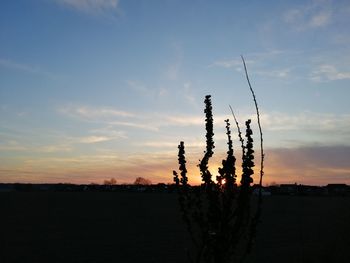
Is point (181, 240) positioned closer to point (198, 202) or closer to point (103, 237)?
point (103, 237)

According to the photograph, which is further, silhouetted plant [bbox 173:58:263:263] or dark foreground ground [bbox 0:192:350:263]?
dark foreground ground [bbox 0:192:350:263]

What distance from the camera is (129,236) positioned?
31.3 metres

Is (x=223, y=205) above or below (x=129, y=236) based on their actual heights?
above

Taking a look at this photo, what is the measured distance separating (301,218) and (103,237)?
2226cm

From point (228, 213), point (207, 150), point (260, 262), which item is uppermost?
point (207, 150)

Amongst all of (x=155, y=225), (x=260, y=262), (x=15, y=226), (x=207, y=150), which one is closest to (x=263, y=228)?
(x=155, y=225)

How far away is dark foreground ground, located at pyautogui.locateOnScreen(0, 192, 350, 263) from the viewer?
75.2ft

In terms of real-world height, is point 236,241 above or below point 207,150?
below

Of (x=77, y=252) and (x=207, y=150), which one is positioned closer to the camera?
(x=207, y=150)

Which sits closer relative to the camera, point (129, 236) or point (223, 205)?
point (223, 205)

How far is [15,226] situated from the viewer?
117ft

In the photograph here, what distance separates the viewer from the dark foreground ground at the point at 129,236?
75.2ft

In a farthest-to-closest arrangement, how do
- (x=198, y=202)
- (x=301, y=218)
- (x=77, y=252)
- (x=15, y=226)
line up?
(x=301, y=218)
(x=15, y=226)
(x=77, y=252)
(x=198, y=202)

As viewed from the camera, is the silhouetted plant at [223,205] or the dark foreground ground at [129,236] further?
the dark foreground ground at [129,236]
